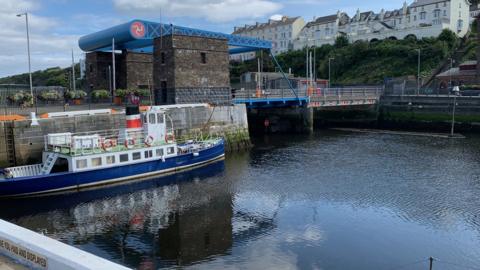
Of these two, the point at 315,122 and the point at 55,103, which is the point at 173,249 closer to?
the point at 55,103

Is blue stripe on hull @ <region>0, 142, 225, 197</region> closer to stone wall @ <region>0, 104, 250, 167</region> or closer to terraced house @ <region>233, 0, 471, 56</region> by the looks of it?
stone wall @ <region>0, 104, 250, 167</region>

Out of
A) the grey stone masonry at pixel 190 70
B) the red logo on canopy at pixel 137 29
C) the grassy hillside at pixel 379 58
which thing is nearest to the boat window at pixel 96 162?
the grey stone masonry at pixel 190 70

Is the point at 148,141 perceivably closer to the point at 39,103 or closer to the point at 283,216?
the point at 283,216

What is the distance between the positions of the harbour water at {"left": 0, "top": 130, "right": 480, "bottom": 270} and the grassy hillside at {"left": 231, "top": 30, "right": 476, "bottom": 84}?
194 ft

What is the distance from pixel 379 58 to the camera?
98.7 meters

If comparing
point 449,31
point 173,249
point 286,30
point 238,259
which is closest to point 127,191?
point 173,249

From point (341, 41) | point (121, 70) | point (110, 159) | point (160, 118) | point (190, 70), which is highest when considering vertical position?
point (341, 41)

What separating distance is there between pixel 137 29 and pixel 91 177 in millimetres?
24623

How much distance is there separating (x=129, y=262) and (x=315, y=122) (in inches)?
2182

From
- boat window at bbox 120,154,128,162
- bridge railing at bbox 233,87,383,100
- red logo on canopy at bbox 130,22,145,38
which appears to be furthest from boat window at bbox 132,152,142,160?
red logo on canopy at bbox 130,22,145,38

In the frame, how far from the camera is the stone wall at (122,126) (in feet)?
95.3

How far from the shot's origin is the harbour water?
16.9 metres

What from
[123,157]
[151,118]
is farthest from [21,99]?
[123,157]

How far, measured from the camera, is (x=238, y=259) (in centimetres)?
1664
